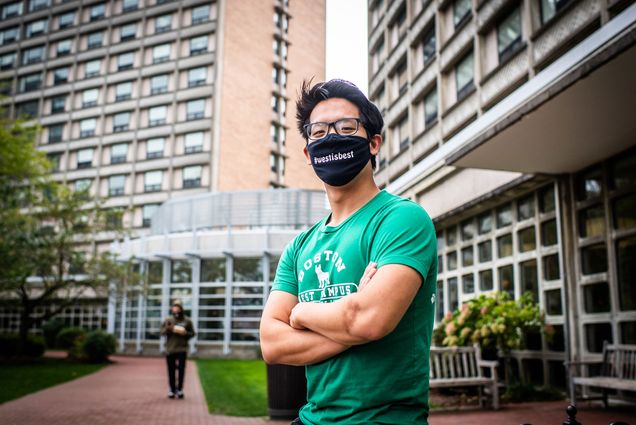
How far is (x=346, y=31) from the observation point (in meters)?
4.06

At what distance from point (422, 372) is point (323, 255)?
0.51 metres

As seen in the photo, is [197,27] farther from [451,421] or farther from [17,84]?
[451,421]

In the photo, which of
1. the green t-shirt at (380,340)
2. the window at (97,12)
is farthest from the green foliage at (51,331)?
the green t-shirt at (380,340)

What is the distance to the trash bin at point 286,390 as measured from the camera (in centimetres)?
952

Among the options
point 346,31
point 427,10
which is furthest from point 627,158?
point 427,10

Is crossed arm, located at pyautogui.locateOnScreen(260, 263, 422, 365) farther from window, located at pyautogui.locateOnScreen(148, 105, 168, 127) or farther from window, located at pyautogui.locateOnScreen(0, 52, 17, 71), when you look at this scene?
window, located at pyautogui.locateOnScreen(0, 52, 17, 71)

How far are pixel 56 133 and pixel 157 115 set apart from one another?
11.8 m

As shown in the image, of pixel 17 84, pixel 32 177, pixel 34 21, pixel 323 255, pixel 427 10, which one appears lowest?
pixel 323 255

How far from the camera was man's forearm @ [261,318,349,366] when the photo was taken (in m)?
1.99

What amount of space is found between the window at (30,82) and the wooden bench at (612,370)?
202 feet

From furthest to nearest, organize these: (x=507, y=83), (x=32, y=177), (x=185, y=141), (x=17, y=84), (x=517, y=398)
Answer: (x=17, y=84) < (x=185, y=141) < (x=32, y=177) < (x=507, y=83) < (x=517, y=398)

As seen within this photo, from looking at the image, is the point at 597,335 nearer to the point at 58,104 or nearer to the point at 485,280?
the point at 485,280

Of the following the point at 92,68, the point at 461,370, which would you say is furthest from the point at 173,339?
the point at 92,68

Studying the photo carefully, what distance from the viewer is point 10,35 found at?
63250 mm
